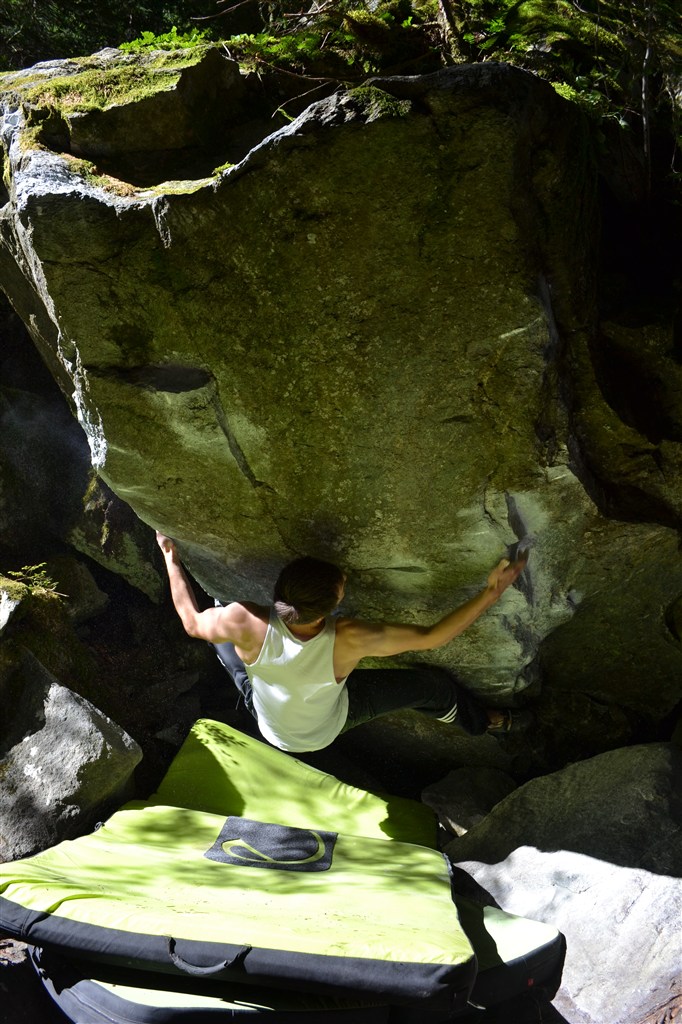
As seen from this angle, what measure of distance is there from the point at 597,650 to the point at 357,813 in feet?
6.37

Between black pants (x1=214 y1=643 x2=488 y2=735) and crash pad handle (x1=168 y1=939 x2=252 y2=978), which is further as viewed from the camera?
black pants (x1=214 y1=643 x2=488 y2=735)

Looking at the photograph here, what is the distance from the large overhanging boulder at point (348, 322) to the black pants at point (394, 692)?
1.84 ft

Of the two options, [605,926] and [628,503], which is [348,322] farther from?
[605,926]

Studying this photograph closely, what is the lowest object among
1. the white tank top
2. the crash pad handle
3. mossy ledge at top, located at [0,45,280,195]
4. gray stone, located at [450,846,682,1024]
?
gray stone, located at [450,846,682,1024]

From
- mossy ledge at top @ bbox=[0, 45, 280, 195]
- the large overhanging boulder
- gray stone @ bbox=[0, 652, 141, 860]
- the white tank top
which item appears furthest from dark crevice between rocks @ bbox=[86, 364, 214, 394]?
gray stone @ bbox=[0, 652, 141, 860]

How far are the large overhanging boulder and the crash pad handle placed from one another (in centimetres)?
184

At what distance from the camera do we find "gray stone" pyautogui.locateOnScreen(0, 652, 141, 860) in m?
4.52

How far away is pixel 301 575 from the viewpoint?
3707 millimetres

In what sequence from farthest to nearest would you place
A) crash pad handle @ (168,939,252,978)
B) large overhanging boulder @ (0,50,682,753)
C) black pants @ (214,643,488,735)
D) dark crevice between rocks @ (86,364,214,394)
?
black pants @ (214,643,488,735) → dark crevice between rocks @ (86,364,214,394) → crash pad handle @ (168,939,252,978) → large overhanging boulder @ (0,50,682,753)

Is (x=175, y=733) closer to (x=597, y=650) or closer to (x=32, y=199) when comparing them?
(x=597, y=650)

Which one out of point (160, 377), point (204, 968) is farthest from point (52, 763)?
point (160, 377)

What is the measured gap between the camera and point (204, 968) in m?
3.14

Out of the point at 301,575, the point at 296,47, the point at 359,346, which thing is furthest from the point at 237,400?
the point at 296,47

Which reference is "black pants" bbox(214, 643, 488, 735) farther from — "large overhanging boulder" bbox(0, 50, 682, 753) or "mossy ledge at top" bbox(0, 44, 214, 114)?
"mossy ledge at top" bbox(0, 44, 214, 114)
